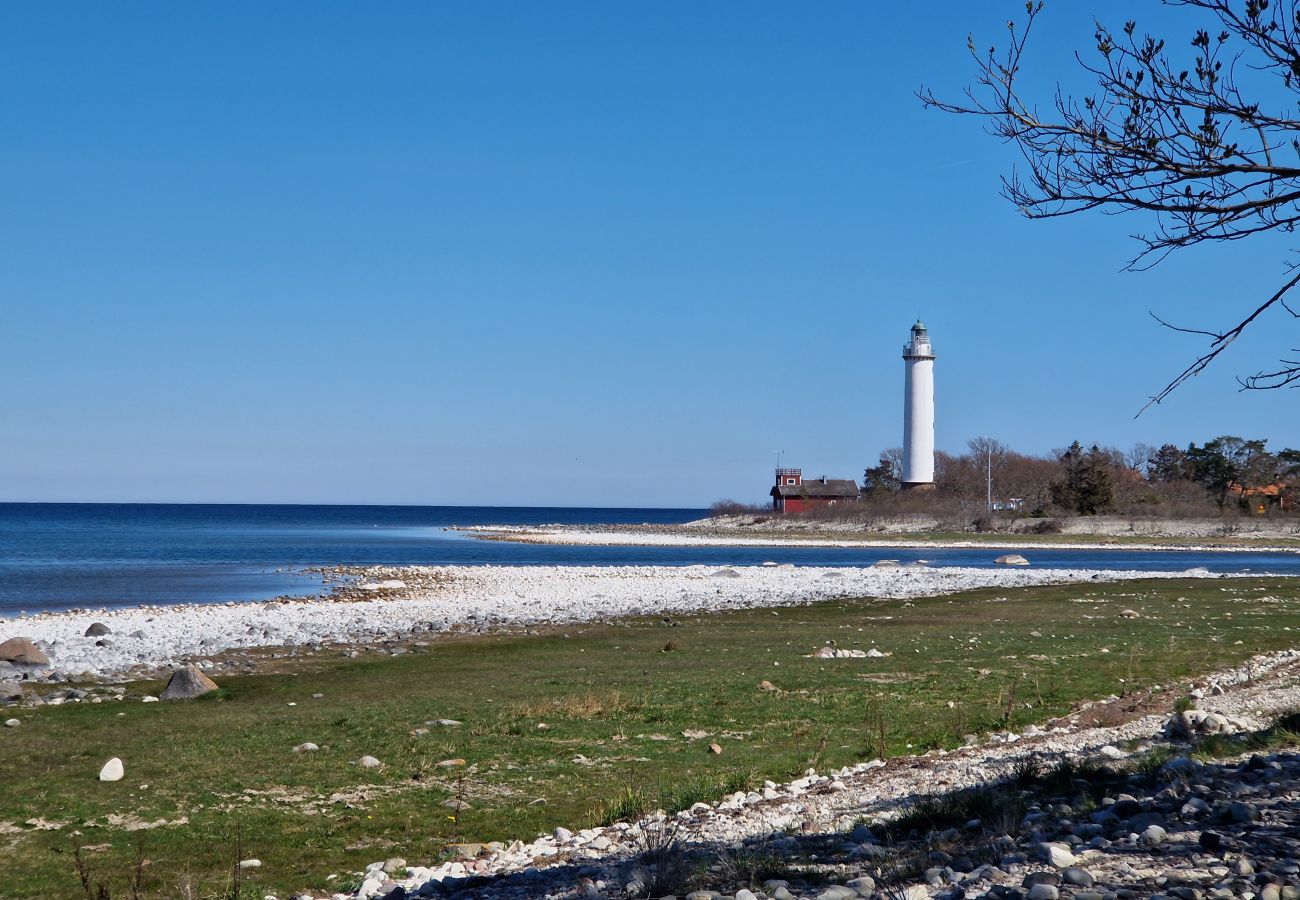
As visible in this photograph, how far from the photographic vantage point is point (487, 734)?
1352 cm

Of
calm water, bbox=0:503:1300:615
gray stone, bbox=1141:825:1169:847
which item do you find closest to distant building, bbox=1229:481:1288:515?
calm water, bbox=0:503:1300:615

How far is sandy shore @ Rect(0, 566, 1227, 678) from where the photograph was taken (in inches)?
989

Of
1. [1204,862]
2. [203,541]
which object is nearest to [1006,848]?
[1204,862]

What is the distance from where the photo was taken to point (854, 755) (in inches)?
480

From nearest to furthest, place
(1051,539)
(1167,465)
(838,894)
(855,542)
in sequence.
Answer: (838,894) < (1051,539) < (855,542) < (1167,465)

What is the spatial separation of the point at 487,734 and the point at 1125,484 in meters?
121

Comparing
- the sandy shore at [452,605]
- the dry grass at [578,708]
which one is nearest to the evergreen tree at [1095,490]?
the sandy shore at [452,605]

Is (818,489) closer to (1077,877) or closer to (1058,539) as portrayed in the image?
(1058,539)

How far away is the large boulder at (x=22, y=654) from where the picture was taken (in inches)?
844

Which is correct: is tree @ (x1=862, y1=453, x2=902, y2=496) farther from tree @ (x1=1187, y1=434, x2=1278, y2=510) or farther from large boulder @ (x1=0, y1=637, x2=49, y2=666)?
large boulder @ (x1=0, y1=637, x2=49, y2=666)

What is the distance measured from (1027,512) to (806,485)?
43.1m

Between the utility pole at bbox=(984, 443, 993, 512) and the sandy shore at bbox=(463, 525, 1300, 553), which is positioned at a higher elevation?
the utility pole at bbox=(984, 443, 993, 512)

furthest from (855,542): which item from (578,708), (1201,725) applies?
(1201,725)

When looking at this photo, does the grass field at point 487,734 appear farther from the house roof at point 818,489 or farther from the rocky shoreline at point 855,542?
the house roof at point 818,489
